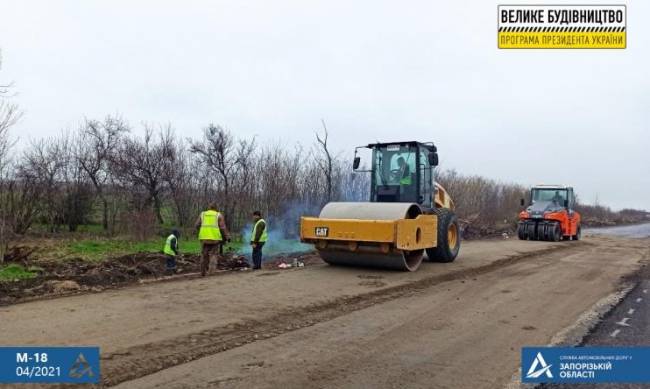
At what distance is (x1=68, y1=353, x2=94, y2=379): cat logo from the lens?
16.1 ft

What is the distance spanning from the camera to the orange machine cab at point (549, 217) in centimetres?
2364

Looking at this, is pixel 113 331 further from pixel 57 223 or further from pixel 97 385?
pixel 57 223

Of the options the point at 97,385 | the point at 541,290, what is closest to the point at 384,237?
the point at 541,290

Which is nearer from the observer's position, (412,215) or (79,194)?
(412,215)

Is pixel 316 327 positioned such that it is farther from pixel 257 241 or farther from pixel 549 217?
pixel 549 217

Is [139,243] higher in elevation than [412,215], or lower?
lower

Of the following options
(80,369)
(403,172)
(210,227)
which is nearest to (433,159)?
(403,172)

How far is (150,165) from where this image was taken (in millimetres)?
24344

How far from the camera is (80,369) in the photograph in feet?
16.6

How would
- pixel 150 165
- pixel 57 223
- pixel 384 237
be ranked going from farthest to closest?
pixel 150 165 → pixel 57 223 → pixel 384 237

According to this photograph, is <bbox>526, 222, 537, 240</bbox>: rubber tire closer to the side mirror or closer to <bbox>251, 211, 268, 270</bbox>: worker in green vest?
the side mirror

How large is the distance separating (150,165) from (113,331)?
62.7 feet

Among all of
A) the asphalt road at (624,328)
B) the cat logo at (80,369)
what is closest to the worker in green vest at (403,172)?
the asphalt road at (624,328)

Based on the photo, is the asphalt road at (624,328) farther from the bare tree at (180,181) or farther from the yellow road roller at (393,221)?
the bare tree at (180,181)
